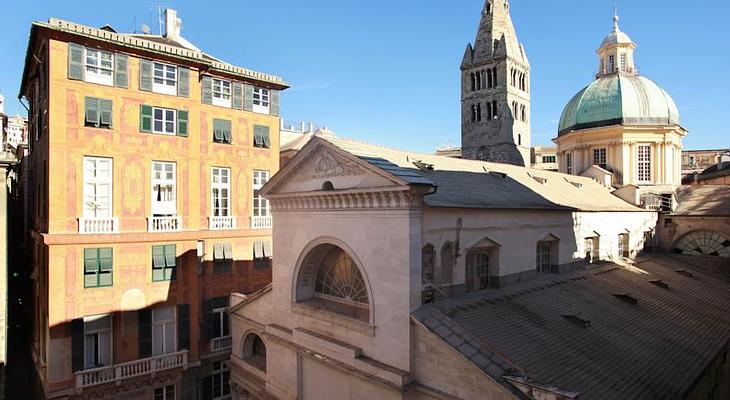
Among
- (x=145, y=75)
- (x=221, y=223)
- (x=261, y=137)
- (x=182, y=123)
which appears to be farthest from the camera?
(x=261, y=137)

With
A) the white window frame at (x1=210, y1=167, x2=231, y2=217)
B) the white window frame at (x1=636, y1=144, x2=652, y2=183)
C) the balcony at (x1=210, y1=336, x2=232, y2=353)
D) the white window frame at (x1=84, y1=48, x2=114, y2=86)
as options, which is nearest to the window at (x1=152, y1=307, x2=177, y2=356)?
the balcony at (x1=210, y1=336, x2=232, y2=353)

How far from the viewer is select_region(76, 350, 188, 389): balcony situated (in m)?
20.7

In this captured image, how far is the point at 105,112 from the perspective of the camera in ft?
72.4

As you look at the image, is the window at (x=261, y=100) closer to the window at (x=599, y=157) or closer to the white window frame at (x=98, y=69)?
the white window frame at (x=98, y=69)

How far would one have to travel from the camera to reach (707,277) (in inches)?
1077

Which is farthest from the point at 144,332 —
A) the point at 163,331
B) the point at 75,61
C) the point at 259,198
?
the point at 75,61

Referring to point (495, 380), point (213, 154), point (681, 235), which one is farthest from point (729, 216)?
point (213, 154)

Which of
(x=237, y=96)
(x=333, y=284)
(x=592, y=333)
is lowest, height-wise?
(x=592, y=333)

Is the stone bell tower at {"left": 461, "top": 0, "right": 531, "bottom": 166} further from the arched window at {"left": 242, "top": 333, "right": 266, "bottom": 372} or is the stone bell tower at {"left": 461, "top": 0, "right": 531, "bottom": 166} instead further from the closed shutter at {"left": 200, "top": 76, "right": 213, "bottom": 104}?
the arched window at {"left": 242, "top": 333, "right": 266, "bottom": 372}

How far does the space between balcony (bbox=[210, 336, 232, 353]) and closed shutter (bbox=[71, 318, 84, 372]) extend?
6.35 meters

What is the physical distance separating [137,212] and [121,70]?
24.3 ft

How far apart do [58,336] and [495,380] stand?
20.0m

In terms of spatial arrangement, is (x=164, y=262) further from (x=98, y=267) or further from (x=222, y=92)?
(x=222, y=92)

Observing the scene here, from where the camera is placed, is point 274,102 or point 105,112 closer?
point 105,112
